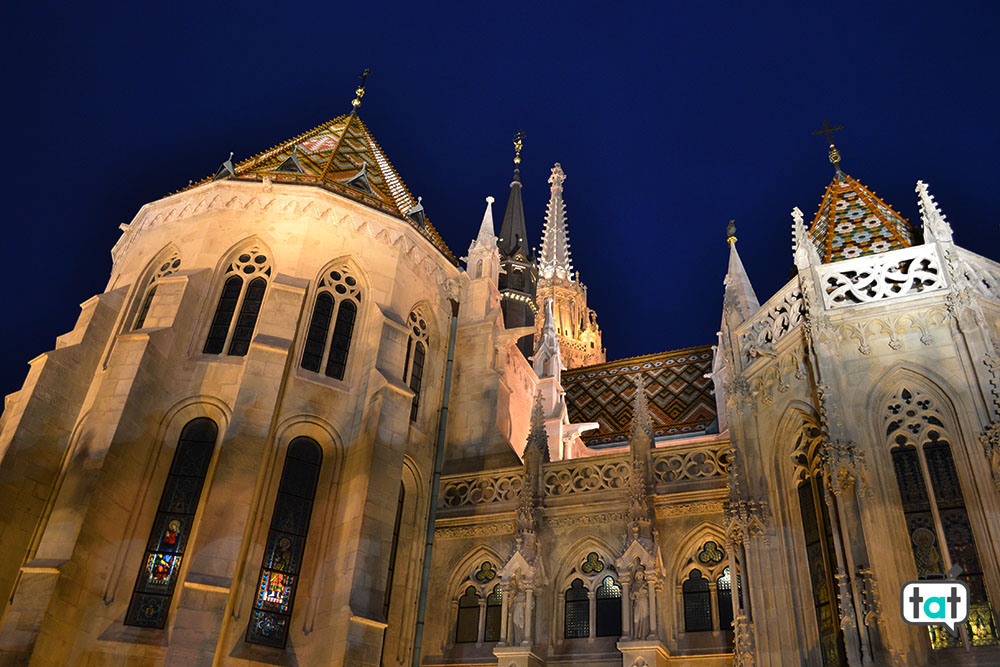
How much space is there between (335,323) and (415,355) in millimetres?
2401

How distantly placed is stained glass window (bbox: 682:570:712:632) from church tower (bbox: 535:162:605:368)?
1022 inches

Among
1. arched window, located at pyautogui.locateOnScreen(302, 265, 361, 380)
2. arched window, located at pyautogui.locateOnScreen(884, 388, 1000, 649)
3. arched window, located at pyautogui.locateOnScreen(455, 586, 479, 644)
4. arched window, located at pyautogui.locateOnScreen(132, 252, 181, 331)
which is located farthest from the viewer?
arched window, located at pyautogui.locateOnScreen(132, 252, 181, 331)

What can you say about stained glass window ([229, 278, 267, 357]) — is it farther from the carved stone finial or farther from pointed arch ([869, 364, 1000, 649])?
the carved stone finial

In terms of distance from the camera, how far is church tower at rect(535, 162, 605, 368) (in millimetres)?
44000

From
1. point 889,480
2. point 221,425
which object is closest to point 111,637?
point 221,425

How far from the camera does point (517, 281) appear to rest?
3494 cm

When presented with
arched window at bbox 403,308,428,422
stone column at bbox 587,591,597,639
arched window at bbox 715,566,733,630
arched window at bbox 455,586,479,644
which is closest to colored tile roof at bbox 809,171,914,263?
arched window at bbox 715,566,733,630

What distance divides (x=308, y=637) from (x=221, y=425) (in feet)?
14.3

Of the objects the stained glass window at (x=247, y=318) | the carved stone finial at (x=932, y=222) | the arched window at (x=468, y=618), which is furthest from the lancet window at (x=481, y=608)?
the carved stone finial at (x=932, y=222)

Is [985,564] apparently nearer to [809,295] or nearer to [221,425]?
[809,295]

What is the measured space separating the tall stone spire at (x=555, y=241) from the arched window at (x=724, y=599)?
34477 millimetres

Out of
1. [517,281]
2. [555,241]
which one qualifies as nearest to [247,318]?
[517,281]

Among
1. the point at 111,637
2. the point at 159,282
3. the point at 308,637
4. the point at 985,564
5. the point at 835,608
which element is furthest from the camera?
the point at 159,282

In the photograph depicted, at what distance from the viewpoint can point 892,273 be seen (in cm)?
1398
